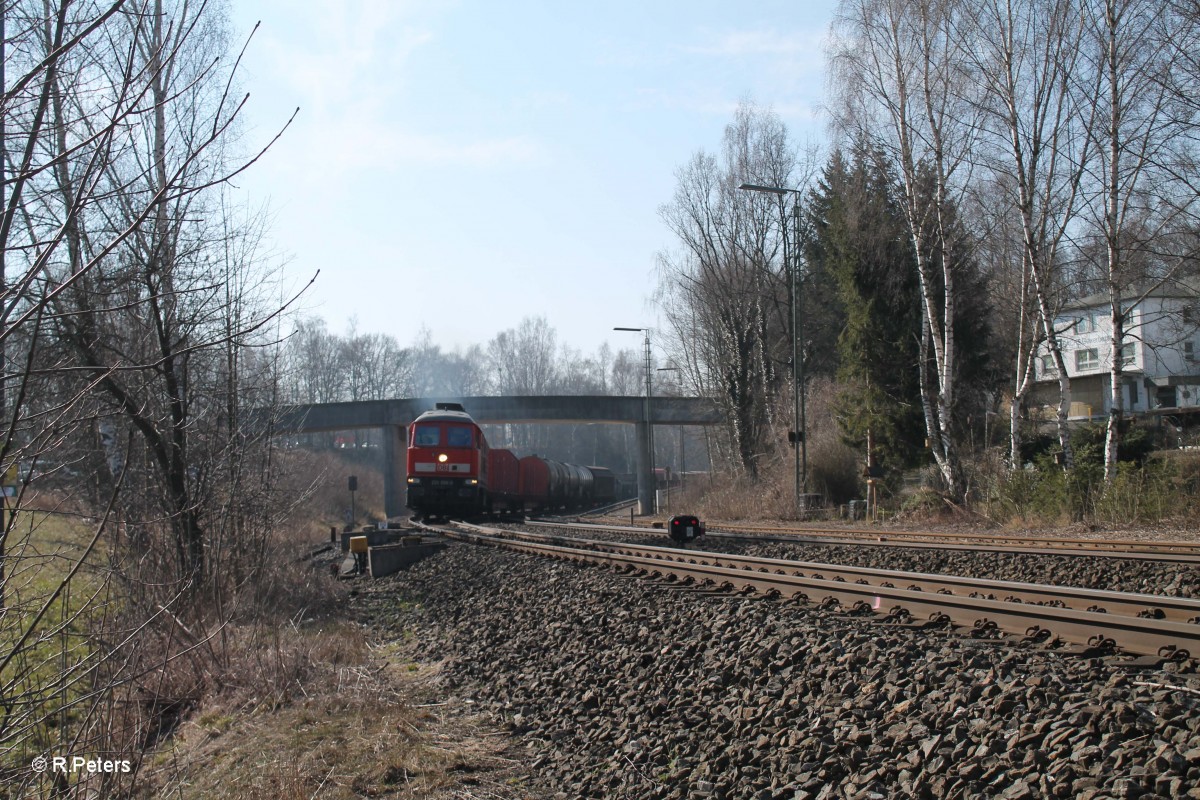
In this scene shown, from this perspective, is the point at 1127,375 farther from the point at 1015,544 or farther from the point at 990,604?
the point at 990,604

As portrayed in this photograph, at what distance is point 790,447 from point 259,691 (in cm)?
2421

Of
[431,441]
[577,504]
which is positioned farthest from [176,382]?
[577,504]

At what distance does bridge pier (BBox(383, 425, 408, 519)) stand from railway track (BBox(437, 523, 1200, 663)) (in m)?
37.5

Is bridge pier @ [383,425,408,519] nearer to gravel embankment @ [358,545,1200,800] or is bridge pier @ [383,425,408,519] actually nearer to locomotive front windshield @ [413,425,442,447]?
locomotive front windshield @ [413,425,442,447]

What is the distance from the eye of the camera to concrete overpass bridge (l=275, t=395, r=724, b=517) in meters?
47.7

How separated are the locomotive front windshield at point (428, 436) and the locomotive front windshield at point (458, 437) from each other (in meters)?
0.28

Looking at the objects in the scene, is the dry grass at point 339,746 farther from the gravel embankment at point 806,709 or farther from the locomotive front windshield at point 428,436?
the locomotive front windshield at point 428,436

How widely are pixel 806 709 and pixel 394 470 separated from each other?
148ft

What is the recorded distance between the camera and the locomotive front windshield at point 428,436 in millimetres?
28328

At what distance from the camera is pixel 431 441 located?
28.3 meters

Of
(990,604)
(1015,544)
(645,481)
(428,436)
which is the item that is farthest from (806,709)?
(645,481)

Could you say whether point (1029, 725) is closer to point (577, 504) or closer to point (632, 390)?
point (577, 504)

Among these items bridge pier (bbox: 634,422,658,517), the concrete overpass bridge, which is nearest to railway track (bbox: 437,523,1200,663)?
bridge pier (bbox: 634,422,658,517)

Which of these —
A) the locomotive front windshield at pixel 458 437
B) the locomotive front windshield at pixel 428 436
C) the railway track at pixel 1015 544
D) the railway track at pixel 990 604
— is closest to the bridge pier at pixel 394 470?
the locomotive front windshield at pixel 428 436
